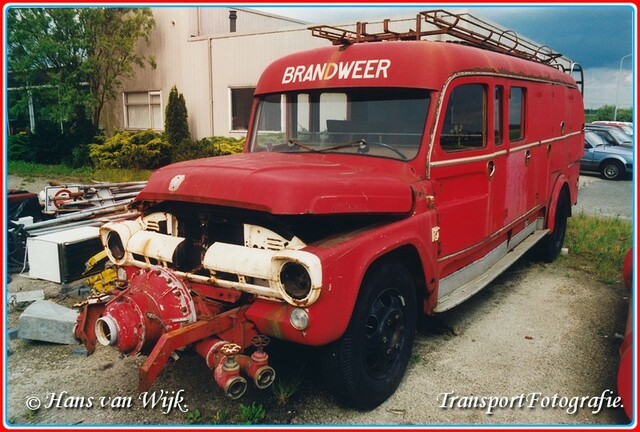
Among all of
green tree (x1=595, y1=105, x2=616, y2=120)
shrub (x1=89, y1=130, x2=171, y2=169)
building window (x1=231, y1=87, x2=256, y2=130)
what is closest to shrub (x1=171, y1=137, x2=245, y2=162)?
shrub (x1=89, y1=130, x2=171, y2=169)

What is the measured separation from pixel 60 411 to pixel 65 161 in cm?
1521

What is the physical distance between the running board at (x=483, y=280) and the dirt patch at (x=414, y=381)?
0.44 m

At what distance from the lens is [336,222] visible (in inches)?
143

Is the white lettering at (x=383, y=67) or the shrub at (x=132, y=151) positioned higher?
the white lettering at (x=383, y=67)

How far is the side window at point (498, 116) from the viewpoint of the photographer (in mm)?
5070

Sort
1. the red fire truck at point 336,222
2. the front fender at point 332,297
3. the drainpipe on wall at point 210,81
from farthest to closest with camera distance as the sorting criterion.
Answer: the drainpipe on wall at point 210,81
the red fire truck at point 336,222
the front fender at point 332,297

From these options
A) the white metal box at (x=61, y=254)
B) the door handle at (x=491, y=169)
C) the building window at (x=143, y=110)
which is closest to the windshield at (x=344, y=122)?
the door handle at (x=491, y=169)

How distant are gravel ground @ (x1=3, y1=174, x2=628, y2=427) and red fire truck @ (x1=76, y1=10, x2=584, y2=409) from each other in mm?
359

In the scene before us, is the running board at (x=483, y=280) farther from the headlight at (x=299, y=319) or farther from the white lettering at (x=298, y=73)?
the white lettering at (x=298, y=73)

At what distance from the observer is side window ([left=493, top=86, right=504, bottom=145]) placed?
507cm

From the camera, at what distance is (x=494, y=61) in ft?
16.9

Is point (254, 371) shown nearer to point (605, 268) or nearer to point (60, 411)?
point (60, 411)

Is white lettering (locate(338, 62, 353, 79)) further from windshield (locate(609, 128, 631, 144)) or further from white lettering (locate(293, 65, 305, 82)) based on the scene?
windshield (locate(609, 128, 631, 144))

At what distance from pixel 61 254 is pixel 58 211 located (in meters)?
1.81
